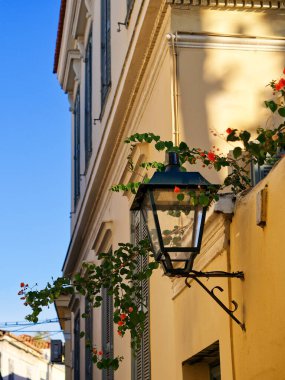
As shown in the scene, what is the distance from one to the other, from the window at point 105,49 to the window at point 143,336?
2491mm

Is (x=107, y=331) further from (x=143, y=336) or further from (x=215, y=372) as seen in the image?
(x=215, y=372)

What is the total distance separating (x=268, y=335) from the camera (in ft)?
16.9

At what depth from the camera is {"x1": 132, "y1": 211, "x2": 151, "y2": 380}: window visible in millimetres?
9477

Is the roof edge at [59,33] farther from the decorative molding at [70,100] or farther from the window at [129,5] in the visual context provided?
the window at [129,5]

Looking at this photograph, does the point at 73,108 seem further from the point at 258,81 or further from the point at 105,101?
the point at 258,81

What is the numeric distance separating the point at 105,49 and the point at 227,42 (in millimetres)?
4736

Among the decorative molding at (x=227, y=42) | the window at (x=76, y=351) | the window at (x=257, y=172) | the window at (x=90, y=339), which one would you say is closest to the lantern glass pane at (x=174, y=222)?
the window at (x=257, y=172)

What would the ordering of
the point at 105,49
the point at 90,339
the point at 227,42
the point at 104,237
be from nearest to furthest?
1. the point at 227,42
2. the point at 105,49
3. the point at 104,237
4. the point at 90,339

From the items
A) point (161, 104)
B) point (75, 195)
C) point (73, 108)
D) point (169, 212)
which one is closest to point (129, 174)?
point (161, 104)

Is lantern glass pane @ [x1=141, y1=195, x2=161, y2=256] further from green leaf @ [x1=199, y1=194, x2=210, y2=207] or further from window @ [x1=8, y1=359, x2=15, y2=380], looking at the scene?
window @ [x1=8, y1=359, x2=15, y2=380]

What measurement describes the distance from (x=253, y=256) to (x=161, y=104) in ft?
11.4

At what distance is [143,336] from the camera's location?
9.74m

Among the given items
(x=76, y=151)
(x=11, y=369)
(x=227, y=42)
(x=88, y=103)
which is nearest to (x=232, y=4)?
(x=227, y=42)

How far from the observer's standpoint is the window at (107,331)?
1247cm
